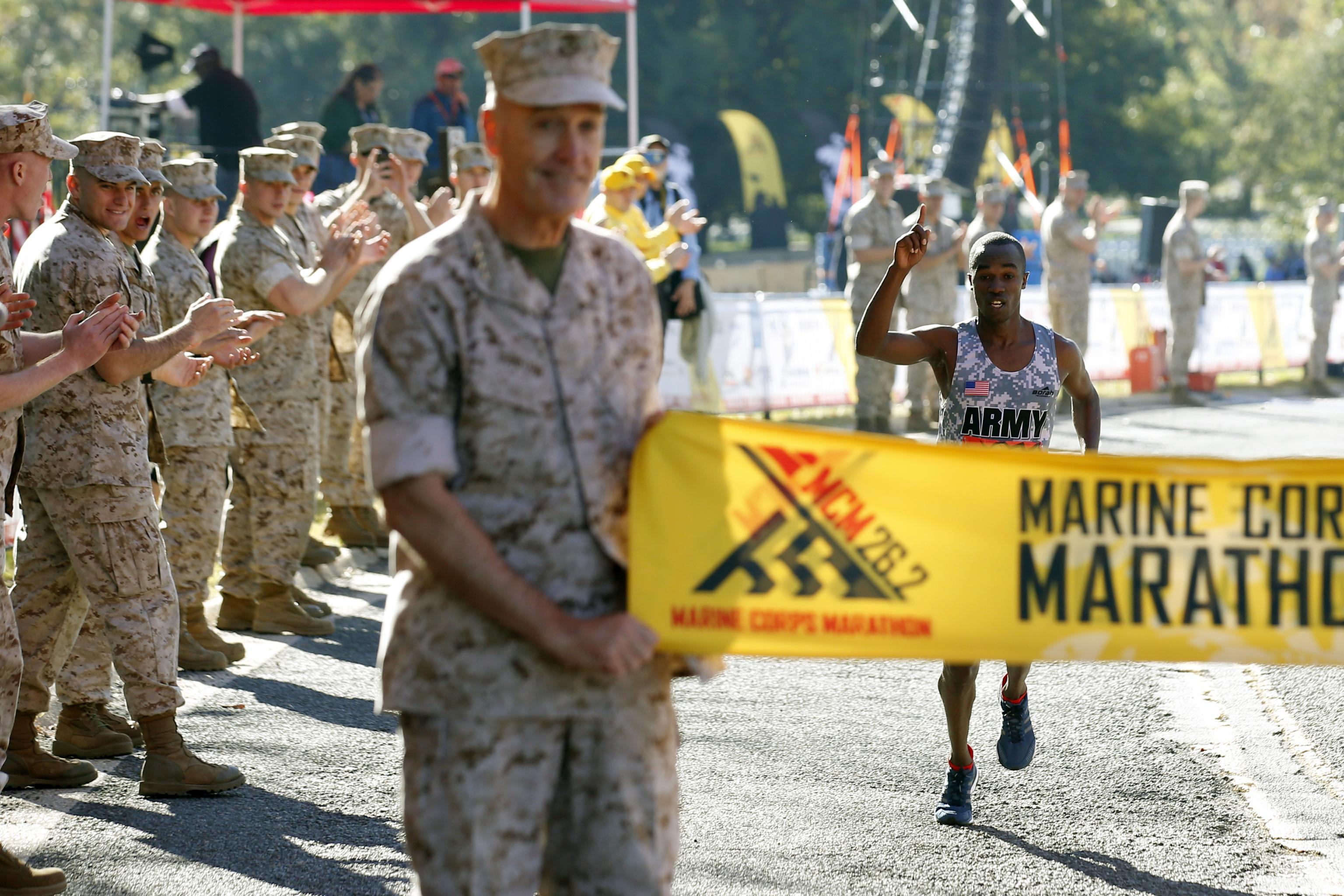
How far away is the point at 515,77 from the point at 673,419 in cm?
68

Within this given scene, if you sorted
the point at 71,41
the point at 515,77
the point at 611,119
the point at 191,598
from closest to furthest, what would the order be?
the point at 515,77
the point at 191,598
the point at 611,119
the point at 71,41

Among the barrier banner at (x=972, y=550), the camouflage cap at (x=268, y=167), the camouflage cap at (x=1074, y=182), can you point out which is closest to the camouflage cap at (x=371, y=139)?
the camouflage cap at (x=268, y=167)

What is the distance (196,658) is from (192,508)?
0.70m

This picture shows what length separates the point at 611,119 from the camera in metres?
50.0

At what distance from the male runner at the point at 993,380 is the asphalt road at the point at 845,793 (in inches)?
8.9

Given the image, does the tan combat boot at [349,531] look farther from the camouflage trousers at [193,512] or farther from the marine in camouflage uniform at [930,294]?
the marine in camouflage uniform at [930,294]

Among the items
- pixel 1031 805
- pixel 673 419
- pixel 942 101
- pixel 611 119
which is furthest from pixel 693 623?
pixel 611 119

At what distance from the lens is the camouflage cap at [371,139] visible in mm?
11023

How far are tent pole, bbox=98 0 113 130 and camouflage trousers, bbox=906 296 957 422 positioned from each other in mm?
8490

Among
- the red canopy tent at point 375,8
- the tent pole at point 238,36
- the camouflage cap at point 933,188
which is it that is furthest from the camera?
the tent pole at point 238,36

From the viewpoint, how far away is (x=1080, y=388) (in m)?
6.02

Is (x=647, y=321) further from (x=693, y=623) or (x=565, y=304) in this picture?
(x=693, y=623)

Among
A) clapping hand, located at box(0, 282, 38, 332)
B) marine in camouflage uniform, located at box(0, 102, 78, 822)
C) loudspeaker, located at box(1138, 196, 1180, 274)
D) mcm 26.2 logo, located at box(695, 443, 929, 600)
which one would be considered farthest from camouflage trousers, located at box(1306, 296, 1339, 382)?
mcm 26.2 logo, located at box(695, 443, 929, 600)

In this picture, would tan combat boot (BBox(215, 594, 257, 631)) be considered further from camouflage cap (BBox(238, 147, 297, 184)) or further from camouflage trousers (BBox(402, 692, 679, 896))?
camouflage trousers (BBox(402, 692, 679, 896))
